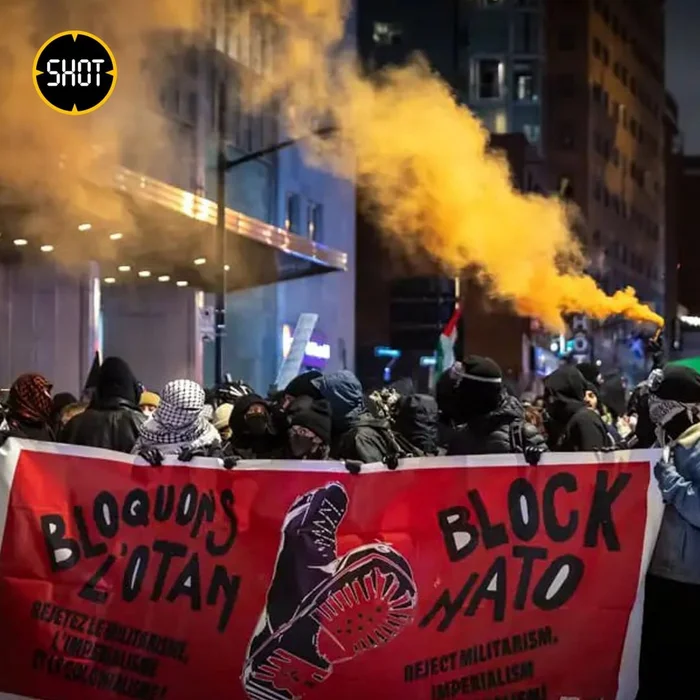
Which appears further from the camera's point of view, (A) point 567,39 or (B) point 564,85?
(A) point 567,39

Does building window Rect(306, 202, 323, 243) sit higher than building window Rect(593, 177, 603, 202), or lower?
lower

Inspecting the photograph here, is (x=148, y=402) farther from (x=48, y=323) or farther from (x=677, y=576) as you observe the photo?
(x=48, y=323)

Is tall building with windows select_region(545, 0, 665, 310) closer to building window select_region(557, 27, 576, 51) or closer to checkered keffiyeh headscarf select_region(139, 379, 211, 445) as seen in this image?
building window select_region(557, 27, 576, 51)

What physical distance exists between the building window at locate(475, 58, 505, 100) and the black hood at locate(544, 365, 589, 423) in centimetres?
6618

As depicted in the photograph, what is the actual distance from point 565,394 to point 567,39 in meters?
84.3

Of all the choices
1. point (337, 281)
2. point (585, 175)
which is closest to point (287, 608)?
point (337, 281)

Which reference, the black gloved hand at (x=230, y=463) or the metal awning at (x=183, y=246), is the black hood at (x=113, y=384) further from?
the metal awning at (x=183, y=246)

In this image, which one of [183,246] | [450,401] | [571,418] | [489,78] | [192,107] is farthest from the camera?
[489,78]

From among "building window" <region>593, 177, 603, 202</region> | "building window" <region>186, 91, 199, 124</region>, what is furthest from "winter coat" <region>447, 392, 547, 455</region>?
"building window" <region>593, 177, 603, 202</region>

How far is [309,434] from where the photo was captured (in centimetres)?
582

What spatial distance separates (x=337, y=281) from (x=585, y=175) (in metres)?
50.1

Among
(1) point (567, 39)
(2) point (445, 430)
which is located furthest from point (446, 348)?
(1) point (567, 39)

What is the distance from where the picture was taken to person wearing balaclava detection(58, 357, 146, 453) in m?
6.96

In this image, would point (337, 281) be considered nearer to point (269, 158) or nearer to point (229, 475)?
point (269, 158)
